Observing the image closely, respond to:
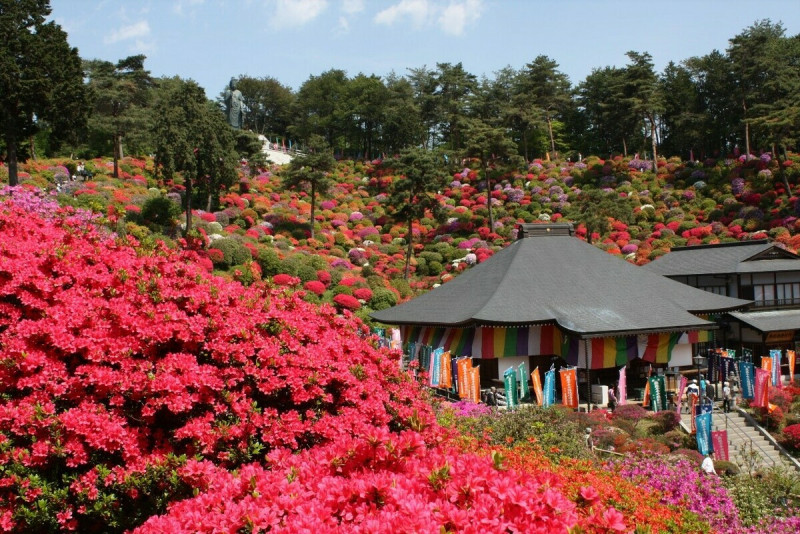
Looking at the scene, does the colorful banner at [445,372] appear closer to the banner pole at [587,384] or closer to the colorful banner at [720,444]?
the banner pole at [587,384]

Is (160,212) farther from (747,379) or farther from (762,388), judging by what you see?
(762,388)

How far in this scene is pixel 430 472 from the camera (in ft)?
13.8

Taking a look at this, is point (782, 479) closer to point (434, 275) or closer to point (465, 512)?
point (465, 512)

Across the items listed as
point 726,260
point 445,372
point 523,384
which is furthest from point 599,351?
point 726,260

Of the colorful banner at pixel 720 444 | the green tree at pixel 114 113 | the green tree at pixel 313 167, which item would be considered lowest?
the colorful banner at pixel 720 444

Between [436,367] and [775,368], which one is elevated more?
[436,367]

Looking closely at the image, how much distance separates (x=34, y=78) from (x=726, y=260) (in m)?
35.1

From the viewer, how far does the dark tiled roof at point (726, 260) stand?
94.3ft

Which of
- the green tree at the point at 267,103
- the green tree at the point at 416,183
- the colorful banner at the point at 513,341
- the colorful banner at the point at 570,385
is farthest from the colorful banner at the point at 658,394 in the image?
the green tree at the point at 267,103

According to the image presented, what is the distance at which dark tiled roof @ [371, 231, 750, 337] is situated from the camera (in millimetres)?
20719

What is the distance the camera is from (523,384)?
20031 mm

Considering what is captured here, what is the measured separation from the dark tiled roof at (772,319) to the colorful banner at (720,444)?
12896mm

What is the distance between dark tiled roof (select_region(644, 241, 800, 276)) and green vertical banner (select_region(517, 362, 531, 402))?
46.1 ft

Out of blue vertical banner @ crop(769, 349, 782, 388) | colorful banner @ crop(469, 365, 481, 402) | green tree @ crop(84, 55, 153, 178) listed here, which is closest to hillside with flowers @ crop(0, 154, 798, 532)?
colorful banner @ crop(469, 365, 481, 402)
